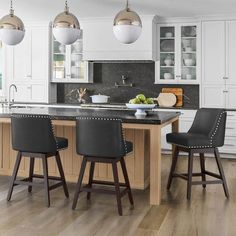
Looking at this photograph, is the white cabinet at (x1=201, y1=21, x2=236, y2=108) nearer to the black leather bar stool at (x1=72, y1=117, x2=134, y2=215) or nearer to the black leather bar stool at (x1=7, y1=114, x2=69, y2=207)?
the black leather bar stool at (x1=72, y1=117, x2=134, y2=215)

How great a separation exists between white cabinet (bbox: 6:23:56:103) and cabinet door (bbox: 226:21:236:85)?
319 centimetres

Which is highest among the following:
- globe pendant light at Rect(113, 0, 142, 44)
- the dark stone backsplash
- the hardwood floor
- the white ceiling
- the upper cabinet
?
the white ceiling

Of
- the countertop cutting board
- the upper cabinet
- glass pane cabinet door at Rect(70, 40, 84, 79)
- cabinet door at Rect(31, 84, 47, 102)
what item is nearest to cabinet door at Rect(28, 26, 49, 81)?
cabinet door at Rect(31, 84, 47, 102)

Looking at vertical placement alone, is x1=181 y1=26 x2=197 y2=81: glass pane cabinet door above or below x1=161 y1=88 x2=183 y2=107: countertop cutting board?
above

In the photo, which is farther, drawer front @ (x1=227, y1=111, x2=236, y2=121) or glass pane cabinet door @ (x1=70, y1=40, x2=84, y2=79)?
glass pane cabinet door @ (x1=70, y1=40, x2=84, y2=79)

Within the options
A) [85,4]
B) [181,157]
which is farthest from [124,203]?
[85,4]

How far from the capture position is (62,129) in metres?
4.84

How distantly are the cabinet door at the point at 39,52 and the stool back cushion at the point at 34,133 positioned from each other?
3.77 meters

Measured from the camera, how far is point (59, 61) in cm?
775

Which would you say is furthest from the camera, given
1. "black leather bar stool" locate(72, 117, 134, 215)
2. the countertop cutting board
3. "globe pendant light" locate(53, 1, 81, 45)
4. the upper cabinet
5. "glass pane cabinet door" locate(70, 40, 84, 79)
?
"glass pane cabinet door" locate(70, 40, 84, 79)

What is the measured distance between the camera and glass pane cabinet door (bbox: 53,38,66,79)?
7.72 metres

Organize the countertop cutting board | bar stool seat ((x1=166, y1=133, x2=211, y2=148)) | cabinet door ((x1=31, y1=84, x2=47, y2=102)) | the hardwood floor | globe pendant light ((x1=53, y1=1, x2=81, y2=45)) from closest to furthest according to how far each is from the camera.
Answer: the hardwood floor
bar stool seat ((x1=166, y1=133, x2=211, y2=148))
globe pendant light ((x1=53, y1=1, x2=81, y2=45))
the countertop cutting board
cabinet door ((x1=31, y1=84, x2=47, y2=102))

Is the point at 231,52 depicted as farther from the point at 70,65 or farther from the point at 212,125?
the point at 70,65

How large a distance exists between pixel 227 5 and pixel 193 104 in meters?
1.94
